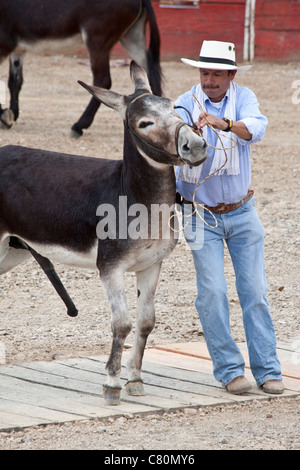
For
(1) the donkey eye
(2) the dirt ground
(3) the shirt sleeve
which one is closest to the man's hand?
(3) the shirt sleeve

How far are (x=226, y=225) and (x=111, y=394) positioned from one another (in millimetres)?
1099

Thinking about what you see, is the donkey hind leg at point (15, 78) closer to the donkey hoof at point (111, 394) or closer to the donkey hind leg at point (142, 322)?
the donkey hind leg at point (142, 322)

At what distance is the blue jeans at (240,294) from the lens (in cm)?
500

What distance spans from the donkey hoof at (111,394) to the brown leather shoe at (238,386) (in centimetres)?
66

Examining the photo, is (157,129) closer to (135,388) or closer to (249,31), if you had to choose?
(135,388)

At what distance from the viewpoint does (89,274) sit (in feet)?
25.1

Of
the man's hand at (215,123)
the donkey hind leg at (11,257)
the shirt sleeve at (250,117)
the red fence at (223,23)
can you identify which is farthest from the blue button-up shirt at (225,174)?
the red fence at (223,23)

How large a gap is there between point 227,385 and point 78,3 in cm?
790

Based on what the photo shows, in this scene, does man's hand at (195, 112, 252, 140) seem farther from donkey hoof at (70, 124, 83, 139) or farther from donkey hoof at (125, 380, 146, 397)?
donkey hoof at (70, 124, 83, 139)

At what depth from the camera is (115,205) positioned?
475 centimetres

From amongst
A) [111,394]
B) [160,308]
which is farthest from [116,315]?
[160,308]

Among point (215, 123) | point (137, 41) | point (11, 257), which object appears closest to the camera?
point (215, 123)
